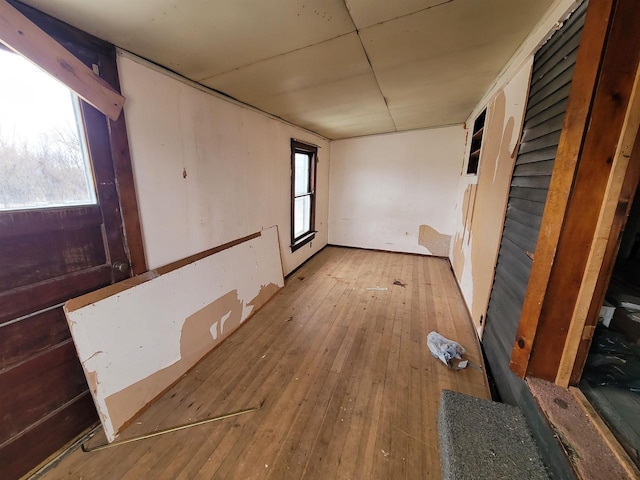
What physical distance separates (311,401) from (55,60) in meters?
2.23

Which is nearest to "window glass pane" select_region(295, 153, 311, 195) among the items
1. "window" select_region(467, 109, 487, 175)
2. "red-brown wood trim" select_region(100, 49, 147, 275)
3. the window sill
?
the window sill

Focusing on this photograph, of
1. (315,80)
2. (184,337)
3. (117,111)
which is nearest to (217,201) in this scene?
(117,111)

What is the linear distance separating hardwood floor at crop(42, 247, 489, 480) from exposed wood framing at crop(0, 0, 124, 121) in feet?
5.89

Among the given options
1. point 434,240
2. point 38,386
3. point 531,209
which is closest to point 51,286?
point 38,386

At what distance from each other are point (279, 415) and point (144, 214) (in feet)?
5.02

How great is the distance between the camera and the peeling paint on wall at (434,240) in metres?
4.38

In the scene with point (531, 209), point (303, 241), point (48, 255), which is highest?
point (531, 209)

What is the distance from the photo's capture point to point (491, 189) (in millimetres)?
2057

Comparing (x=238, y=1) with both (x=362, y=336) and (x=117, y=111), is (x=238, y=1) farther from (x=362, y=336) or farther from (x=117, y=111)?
(x=362, y=336)

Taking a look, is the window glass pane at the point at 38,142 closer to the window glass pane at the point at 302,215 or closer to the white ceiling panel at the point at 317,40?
the white ceiling panel at the point at 317,40

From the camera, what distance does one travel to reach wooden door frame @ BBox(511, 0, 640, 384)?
770 millimetres

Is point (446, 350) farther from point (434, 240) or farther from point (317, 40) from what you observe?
point (434, 240)

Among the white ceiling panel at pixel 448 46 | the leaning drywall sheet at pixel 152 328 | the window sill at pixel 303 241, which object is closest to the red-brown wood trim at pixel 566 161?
the white ceiling panel at pixel 448 46

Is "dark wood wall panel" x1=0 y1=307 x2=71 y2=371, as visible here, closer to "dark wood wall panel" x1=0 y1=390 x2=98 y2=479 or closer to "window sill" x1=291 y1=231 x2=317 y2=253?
"dark wood wall panel" x1=0 y1=390 x2=98 y2=479
